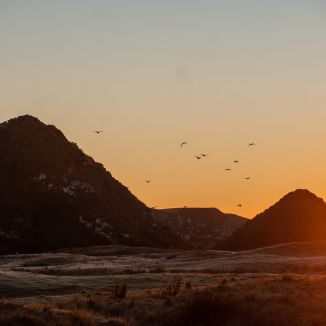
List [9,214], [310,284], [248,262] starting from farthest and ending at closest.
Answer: [9,214], [248,262], [310,284]

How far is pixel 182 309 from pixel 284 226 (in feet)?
519

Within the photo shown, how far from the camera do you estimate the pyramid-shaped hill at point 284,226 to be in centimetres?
17882

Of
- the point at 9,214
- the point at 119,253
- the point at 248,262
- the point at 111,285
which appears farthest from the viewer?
the point at 9,214

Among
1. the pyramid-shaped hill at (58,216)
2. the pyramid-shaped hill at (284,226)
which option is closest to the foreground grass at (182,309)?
the pyramid-shaped hill at (58,216)

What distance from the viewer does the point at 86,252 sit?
13338 centimetres

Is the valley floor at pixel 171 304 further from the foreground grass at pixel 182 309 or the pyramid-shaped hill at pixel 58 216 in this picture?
the pyramid-shaped hill at pixel 58 216

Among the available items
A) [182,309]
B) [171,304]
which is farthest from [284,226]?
[182,309]

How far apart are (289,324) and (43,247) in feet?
450

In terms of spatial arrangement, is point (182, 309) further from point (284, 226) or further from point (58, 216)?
point (284, 226)

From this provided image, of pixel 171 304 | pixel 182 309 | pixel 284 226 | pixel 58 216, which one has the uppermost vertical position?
pixel 58 216

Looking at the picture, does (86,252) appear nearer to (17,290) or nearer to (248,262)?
(248,262)

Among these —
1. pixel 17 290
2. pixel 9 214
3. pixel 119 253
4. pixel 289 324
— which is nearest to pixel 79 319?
pixel 289 324

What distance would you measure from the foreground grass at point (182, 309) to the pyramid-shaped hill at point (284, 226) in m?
141

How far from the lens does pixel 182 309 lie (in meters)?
30.1
